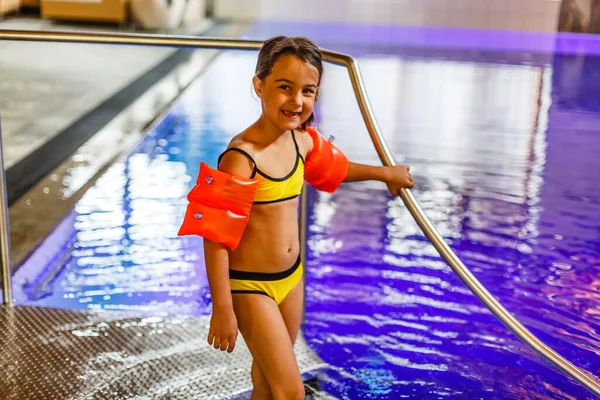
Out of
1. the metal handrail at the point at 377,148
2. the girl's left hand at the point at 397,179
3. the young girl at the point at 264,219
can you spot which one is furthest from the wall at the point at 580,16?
the young girl at the point at 264,219

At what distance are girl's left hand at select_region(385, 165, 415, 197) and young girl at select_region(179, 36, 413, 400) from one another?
275 mm

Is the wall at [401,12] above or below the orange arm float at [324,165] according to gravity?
above

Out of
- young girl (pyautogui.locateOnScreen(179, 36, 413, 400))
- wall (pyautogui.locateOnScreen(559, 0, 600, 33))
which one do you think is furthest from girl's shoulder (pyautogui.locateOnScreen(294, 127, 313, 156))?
wall (pyautogui.locateOnScreen(559, 0, 600, 33))

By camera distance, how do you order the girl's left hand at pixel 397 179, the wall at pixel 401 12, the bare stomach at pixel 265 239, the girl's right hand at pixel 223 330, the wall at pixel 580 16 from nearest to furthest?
the girl's right hand at pixel 223 330, the bare stomach at pixel 265 239, the girl's left hand at pixel 397 179, the wall at pixel 580 16, the wall at pixel 401 12

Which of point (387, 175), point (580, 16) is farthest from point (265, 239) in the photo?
point (580, 16)

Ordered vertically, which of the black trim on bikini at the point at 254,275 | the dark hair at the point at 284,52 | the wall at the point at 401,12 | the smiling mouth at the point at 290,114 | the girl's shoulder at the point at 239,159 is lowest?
the black trim on bikini at the point at 254,275

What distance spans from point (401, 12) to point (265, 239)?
14.8 metres

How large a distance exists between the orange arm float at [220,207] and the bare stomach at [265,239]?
86 mm

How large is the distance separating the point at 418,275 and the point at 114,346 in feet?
5.65

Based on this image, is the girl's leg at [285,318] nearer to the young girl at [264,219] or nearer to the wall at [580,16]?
the young girl at [264,219]

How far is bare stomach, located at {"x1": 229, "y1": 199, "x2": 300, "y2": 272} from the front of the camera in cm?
201

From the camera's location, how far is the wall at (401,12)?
15.7 metres

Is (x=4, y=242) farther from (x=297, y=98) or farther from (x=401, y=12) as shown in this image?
(x=401, y=12)

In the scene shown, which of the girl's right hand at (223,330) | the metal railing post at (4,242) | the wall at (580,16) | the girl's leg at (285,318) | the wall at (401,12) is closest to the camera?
the girl's right hand at (223,330)
